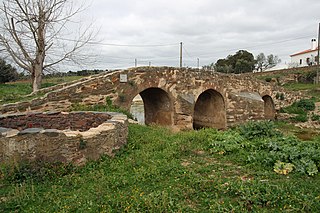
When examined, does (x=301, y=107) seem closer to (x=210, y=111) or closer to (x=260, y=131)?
(x=210, y=111)

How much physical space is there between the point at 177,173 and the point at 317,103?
18545 mm

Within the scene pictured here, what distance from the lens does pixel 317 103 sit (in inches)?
711

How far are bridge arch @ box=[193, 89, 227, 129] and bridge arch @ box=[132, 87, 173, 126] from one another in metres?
3.11

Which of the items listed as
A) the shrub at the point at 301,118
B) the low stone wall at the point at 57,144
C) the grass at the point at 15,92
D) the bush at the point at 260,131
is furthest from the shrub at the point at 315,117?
the grass at the point at 15,92

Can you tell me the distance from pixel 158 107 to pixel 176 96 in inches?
52.3

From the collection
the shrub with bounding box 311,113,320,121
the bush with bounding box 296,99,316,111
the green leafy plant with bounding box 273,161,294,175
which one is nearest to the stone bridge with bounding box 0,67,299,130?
the bush with bounding box 296,99,316,111

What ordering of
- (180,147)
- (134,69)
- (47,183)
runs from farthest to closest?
(134,69), (180,147), (47,183)

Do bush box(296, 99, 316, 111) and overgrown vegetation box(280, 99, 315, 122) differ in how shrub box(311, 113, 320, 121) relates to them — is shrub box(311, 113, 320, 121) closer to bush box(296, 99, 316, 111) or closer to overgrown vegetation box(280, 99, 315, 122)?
overgrown vegetation box(280, 99, 315, 122)

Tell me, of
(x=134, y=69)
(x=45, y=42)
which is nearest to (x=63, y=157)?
(x=134, y=69)

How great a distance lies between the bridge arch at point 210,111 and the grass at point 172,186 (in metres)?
8.65

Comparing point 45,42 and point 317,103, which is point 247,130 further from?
point 317,103

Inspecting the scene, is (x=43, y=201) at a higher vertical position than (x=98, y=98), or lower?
lower

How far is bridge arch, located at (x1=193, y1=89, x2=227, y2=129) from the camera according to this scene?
532 inches

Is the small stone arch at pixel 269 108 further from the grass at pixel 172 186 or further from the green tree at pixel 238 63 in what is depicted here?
the green tree at pixel 238 63
